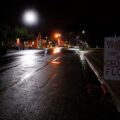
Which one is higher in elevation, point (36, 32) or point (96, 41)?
point (36, 32)

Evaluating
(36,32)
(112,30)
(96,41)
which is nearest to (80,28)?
(96,41)

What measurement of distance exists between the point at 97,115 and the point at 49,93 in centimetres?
233

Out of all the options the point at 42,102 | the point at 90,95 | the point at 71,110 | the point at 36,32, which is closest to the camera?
the point at 71,110

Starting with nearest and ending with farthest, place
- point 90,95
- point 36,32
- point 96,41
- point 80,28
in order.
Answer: point 90,95 < point 80,28 < point 96,41 < point 36,32

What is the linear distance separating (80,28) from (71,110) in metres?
51.1

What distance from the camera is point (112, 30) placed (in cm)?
4494

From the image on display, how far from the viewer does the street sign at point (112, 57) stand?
17.3 feet

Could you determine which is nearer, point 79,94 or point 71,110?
point 71,110

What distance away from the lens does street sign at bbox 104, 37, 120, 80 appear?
527 cm

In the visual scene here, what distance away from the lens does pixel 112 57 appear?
5.40 m

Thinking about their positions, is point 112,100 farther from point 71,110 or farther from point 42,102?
point 42,102

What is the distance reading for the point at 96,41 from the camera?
5812cm

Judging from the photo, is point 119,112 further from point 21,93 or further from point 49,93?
point 21,93

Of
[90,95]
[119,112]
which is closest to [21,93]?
[90,95]
